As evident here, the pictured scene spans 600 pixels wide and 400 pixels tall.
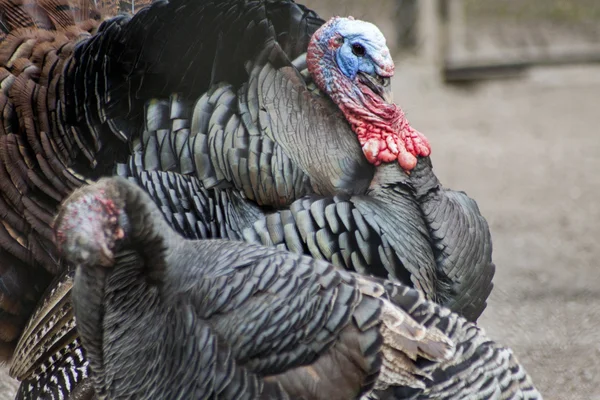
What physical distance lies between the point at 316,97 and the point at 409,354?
1.18 m

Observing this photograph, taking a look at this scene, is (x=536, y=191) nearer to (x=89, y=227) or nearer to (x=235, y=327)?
(x=235, y=327)

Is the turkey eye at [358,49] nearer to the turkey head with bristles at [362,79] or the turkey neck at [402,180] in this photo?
the turkey head with bristles at [362,79]

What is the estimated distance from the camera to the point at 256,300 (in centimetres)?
229

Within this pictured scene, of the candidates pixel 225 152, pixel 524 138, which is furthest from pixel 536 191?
pixel 225 152

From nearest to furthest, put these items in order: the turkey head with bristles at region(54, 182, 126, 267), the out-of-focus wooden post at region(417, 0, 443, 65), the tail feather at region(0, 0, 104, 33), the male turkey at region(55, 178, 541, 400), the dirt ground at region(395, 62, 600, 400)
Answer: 1. the turkey head with bristles at region(54, 182, 126, 267)
2. the male turkey at region(55, 178, 541, 400)
3. the tail feather at region(0, 0, 104, 33)
4. the dirt ground at region(395, 62, 600, 400)
5. the out-of-focus wooden post at region(417, 0, 443, 65)

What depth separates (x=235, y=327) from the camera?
2.25 meters

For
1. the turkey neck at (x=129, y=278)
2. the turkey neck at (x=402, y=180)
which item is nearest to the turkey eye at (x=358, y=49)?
the turkey neck at (x=402, y=180)

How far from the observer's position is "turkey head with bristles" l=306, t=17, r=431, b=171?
125 inches

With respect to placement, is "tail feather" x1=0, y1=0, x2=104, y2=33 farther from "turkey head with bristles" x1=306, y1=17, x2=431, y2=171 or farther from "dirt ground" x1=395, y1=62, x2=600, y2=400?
"dirt ground" x1=395, y1=62, x2=600, y2=400

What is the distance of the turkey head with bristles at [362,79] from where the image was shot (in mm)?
3178

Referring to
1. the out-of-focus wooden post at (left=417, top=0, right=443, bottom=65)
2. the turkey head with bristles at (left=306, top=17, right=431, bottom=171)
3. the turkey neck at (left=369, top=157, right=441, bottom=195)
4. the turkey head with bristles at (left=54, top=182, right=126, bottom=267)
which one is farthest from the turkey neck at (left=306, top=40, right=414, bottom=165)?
the out-of-focus wooden post at (left=417, top=0, right=443, bottom=65)

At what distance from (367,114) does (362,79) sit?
0.12m

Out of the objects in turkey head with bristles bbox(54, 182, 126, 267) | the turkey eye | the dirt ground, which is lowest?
the dirt ground

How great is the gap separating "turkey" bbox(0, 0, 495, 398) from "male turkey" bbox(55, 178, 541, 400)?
1.74 ft
